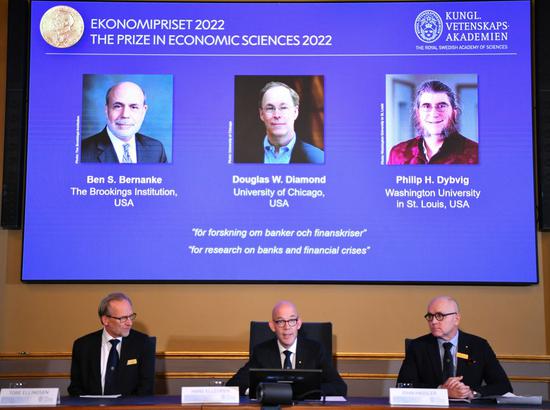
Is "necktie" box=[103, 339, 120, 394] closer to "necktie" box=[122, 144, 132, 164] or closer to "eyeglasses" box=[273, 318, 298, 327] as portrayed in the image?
"eyeglasses" box=[273, 318, 298, 327]

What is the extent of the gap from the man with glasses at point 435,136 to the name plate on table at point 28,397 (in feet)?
9.06

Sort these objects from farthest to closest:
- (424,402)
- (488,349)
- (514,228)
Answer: (514,228)
(488,349)
(424,402)

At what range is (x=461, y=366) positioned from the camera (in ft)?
14.2

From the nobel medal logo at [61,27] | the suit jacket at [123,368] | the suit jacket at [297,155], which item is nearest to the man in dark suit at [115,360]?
the suit jacket at [123,368]

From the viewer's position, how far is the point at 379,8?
213 inches

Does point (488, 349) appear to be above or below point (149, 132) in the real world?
below

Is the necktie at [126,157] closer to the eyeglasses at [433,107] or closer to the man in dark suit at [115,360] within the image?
the man in dark suit at [115,360]

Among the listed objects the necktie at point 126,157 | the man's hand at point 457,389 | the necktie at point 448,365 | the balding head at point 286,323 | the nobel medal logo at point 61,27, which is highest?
the nobel medal logo at point 61,27

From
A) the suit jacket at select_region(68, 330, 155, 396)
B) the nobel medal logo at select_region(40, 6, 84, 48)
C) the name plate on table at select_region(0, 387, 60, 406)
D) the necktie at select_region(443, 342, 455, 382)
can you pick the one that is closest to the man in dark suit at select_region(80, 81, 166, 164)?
the nobel medal logo at select_region(40, 6, 84, 48)

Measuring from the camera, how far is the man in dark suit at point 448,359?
4.31 m

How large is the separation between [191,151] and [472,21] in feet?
7.00

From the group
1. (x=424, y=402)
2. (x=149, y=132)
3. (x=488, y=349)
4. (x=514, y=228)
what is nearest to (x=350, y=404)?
(x=424, y=402)

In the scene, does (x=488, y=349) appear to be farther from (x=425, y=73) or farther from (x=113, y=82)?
(x=113, y=82)

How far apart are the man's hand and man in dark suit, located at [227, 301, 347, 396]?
2.02ft
